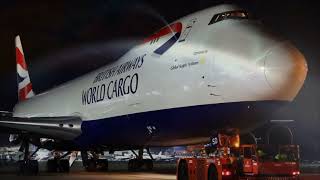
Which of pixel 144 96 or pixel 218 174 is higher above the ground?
pixel 144 96

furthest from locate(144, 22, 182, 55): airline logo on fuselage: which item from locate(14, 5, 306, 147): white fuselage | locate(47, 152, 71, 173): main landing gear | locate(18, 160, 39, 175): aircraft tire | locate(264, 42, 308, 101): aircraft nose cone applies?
locate(47, 152, 71, 173): main landing gear

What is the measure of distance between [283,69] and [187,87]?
3504mm

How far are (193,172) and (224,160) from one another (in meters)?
1.58

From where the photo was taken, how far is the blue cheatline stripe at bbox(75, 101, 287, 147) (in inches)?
579

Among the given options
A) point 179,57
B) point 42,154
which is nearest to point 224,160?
point 179,57

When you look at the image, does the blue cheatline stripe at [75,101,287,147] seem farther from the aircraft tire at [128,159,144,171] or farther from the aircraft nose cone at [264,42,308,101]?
the aircraft tire at [128,159,144,171]

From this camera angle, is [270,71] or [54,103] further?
[54,103]

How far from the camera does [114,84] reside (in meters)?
21.2

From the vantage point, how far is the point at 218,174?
565 inches

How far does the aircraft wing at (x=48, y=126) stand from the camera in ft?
76.8

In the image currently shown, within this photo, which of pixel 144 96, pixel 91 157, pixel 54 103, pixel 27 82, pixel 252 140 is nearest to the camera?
pixel 252 140

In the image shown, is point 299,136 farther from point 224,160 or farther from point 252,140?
point 224,160

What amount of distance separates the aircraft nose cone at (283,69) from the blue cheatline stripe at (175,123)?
0.58 meters

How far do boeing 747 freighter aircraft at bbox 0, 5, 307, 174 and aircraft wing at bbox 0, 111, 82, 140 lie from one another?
46 mm
